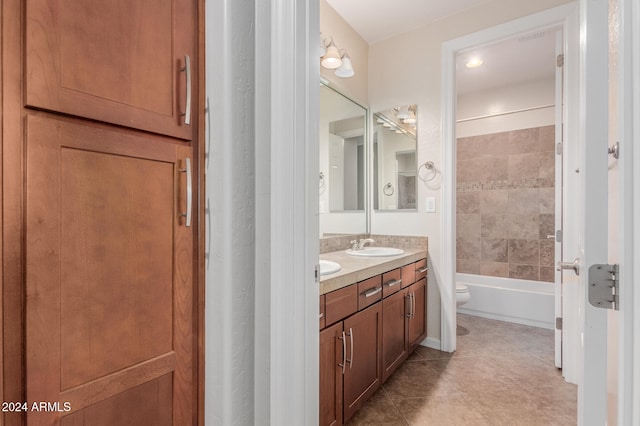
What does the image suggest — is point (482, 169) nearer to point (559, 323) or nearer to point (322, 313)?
point (559, 323)

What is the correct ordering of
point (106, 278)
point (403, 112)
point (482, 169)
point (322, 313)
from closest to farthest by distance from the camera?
point (106, 278)
point (322, 313)
point (403, 112)
point (482, 169)

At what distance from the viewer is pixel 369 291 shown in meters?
1.74

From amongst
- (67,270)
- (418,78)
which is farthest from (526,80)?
(67,270)

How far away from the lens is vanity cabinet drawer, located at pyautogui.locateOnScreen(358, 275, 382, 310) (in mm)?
1656

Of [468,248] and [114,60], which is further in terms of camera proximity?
[468,248]

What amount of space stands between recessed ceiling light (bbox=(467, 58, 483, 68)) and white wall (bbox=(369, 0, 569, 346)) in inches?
32.0

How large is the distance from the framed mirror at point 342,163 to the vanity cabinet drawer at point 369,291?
2.25ft

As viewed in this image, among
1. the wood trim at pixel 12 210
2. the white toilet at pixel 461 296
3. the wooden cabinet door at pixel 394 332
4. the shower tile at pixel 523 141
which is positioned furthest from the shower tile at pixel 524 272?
the wood trim at pixel 12 210

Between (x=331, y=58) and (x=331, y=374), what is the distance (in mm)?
2086

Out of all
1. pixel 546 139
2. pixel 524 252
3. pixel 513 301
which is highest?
pixel 546 139

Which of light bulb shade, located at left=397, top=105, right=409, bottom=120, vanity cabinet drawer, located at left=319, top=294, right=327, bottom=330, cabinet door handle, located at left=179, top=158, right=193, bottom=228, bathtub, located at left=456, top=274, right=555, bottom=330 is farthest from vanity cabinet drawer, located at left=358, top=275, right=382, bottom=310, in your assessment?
bathtub, located at left=456, top=274, right=555, bottom=330

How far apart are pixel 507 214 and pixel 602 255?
140 inches

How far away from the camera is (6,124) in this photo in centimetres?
58

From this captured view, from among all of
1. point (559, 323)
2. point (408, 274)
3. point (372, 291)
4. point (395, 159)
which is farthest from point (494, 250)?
point (372, 291)
